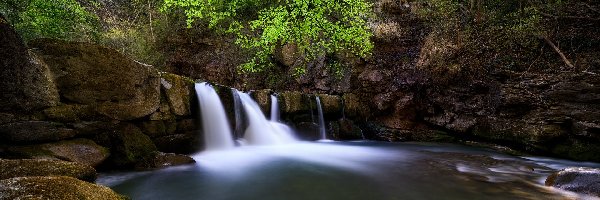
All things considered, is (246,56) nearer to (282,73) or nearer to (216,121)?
(282,73)

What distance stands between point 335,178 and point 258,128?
17.7 ft

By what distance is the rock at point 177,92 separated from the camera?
27.3 ft

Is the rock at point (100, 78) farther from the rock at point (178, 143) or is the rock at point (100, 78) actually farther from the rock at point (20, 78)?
the rock at point (178, 143)

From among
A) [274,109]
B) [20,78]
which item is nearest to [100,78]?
[20,78]

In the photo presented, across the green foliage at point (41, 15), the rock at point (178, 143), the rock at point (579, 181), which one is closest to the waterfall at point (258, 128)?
the rock at point (178, 143)

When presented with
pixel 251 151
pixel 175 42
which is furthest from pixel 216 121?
pixel 175 42

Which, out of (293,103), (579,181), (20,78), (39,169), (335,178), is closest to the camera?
(39,169)

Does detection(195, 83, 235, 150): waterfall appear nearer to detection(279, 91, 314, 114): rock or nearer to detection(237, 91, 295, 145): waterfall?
detection(237, 91, 295, 145): waterfall

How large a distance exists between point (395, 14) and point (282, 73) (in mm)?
6900

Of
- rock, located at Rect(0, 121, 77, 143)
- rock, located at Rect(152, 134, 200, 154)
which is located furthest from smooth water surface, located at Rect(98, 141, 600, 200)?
rock, located at Rect(0, 121, 77, 143)

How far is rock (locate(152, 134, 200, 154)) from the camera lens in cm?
811

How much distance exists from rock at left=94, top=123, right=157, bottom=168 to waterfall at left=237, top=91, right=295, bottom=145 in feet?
14.2

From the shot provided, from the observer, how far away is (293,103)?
44.3 feet

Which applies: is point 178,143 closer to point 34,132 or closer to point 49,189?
point 34,132
